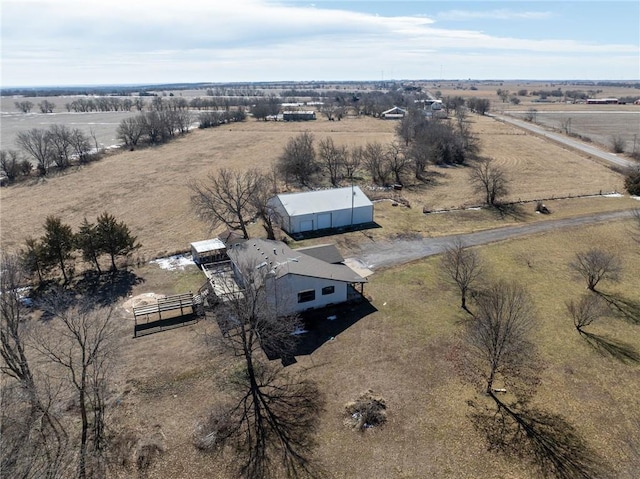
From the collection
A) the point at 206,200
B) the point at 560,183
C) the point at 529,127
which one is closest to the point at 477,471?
the point at 206,200

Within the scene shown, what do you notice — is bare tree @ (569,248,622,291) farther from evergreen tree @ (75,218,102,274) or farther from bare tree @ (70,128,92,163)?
bare tree @ (70,128,92,163)

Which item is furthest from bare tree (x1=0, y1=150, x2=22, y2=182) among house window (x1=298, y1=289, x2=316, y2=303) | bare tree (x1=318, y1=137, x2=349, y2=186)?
house window (x1=298, y1=289, x2=316, y2=303)

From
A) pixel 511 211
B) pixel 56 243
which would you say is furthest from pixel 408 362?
pixel 511 211

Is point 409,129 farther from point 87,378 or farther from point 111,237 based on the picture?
point 87,378

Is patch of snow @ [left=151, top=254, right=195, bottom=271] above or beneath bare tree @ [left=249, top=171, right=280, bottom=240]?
beneath

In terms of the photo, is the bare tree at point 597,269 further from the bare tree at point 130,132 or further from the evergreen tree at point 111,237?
the bare tree at point 130,132

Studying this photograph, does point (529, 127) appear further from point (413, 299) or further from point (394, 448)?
point (394, 448)
